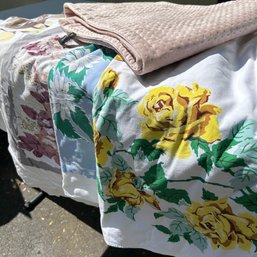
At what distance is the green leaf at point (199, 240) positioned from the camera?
2.85ft

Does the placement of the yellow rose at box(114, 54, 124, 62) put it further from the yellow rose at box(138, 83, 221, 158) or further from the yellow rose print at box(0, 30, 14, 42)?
the yellow rose print at box(0, 30, 14, 42)

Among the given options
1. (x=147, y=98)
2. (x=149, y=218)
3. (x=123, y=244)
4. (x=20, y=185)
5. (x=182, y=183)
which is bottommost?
(x=20, y=185)

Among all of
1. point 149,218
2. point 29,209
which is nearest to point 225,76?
point 149,218

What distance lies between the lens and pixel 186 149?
743mm

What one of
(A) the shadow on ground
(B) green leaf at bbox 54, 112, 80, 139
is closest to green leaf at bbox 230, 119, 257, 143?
(B) green leaf at bbox 54, 112, 80, 139

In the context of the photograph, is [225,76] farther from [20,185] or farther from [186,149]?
[20,185]

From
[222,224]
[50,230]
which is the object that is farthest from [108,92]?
[50,230]

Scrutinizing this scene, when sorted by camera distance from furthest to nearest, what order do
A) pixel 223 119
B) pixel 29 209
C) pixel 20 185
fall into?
pixel 20 185, pixel 29 209, pixel 223 119

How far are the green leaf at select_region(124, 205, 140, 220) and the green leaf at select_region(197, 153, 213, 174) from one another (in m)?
0.27

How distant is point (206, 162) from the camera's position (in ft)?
2.38

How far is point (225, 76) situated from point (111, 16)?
0.43 metres

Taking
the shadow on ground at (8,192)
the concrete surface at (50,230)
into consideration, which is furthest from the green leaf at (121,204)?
the shadow on ground at (8,192)

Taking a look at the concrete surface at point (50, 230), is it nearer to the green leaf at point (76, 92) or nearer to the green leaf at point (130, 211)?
the green leaf at point (130, 211)

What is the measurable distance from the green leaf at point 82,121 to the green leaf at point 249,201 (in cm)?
41
